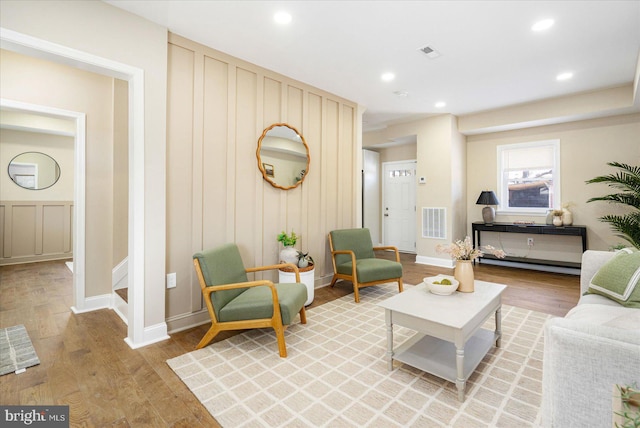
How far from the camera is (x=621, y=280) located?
2059 millimetres

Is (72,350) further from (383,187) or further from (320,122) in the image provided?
(383,187)

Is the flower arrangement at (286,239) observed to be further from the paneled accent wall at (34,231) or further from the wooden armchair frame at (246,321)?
the paneled accent wall at (34,231)

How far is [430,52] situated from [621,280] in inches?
104

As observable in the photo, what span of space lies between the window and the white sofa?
16.5 ft

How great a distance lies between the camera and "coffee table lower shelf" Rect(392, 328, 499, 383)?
1916 mm

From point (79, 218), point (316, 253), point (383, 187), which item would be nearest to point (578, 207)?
point (383, 187)

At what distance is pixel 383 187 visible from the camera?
7387 mm

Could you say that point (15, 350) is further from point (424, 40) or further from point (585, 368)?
point (424, 40)

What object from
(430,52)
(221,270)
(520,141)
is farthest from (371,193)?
(221,270)

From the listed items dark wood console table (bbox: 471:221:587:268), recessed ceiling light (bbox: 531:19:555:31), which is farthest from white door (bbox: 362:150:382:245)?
recessed ceiling light (bbox: 531:19:555:31)

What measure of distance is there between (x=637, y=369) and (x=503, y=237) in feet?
17.7

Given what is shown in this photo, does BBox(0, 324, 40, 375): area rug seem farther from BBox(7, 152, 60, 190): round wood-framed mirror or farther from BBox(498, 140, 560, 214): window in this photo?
BBox(498, 140, 560, 214): window

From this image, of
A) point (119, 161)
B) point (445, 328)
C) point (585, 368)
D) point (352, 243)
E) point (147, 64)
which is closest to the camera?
point (585, 368)

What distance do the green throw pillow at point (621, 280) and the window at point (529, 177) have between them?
3346 mm
